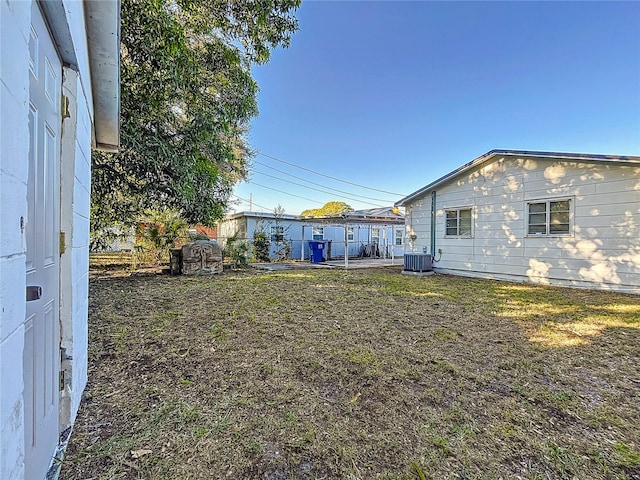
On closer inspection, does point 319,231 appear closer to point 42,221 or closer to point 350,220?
point 350,220

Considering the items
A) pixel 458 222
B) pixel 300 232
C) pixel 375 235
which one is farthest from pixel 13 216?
pixel 375 235

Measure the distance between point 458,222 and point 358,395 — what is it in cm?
911

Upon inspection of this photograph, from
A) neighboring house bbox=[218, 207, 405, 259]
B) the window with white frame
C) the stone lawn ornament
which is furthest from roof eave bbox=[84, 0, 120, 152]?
the window with white frame

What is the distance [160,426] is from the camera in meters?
2.10

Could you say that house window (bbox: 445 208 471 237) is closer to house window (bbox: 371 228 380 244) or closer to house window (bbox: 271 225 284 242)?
house window (bbox: 271 225 284 242)

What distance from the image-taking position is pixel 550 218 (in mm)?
8164

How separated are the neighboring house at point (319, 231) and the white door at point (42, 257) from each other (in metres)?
11.7

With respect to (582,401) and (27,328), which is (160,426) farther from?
(582,401)

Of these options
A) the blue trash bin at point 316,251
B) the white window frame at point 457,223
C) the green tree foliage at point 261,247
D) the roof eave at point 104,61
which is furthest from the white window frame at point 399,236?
the roof eave at point 104,61

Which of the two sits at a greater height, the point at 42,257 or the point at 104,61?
the point at 104,61

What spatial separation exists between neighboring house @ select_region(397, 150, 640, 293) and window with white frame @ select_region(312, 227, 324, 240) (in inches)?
297

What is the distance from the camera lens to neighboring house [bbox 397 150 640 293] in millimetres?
6953

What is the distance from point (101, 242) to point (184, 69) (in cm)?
662

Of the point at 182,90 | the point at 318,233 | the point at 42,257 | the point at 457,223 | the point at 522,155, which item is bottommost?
the point at 42,257
